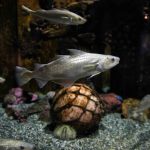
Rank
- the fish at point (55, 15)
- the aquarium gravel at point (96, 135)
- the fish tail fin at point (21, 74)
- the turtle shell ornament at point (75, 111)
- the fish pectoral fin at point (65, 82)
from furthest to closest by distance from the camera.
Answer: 1. the turtle shell ornament at point (75, 111)
2. the aquarium gravel at point (96, 135)
3. the fish at point (55, 15)
4. the fish tail fin at point (21, 74)
5. the fish pectoral fin at point (65, 82)

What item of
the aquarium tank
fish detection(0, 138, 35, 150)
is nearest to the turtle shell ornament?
the aquarium tank

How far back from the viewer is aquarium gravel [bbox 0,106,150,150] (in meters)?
5.15

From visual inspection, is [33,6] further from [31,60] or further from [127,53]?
[127,53]

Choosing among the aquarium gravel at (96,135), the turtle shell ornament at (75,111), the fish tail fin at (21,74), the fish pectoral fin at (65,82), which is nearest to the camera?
the fish pectoral fin at (65,82)

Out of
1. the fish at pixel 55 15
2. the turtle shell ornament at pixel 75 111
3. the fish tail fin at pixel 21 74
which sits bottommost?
the turtle shell ornament at pixel 75 111

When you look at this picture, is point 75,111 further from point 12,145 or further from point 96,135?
point 12,145

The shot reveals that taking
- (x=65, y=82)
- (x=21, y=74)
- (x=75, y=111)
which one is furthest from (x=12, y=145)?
(x=75, y=111)

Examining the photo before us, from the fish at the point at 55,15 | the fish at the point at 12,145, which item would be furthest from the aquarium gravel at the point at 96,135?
the fish at the point at 55,15

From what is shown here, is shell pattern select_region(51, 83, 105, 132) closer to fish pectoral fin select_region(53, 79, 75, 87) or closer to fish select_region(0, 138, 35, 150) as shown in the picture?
fish select_region(0, 138, 35, 150)

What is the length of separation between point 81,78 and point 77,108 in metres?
1.43

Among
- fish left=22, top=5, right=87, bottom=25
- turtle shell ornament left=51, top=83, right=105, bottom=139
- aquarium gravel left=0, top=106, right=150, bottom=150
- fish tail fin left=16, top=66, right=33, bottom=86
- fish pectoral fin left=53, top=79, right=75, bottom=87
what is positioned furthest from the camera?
turtle shell ornament left=51, top=83, right=105, bottom=139

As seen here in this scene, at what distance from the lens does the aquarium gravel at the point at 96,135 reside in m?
5.15

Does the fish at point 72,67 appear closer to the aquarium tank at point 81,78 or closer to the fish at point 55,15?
the fish at point 55,15

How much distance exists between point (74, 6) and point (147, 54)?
1.69 m
